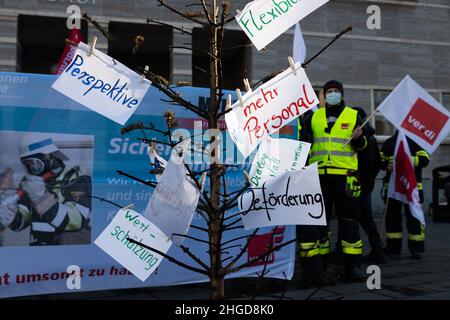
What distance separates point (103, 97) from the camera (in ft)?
7.03

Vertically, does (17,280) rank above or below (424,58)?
below

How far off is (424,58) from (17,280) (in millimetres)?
12934

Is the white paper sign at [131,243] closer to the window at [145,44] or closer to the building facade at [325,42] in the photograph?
the window at [145,44]

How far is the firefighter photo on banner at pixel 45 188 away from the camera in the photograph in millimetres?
3691

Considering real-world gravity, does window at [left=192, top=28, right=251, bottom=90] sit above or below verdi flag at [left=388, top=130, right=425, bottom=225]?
above

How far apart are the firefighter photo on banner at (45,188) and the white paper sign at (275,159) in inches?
83.0

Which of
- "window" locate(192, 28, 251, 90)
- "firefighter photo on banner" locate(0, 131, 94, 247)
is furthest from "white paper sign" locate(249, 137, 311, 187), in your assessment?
"window" locate(192, 28, 251, 90)

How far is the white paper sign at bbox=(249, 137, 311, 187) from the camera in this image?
Answer: 7.25 feet

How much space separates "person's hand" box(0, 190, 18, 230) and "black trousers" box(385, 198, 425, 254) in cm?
466

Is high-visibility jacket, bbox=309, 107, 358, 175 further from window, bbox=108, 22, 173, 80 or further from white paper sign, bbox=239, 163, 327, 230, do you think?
window, bbox=108, 22, 173, 80

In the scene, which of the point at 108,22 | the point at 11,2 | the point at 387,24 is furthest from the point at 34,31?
the point at 387,24
